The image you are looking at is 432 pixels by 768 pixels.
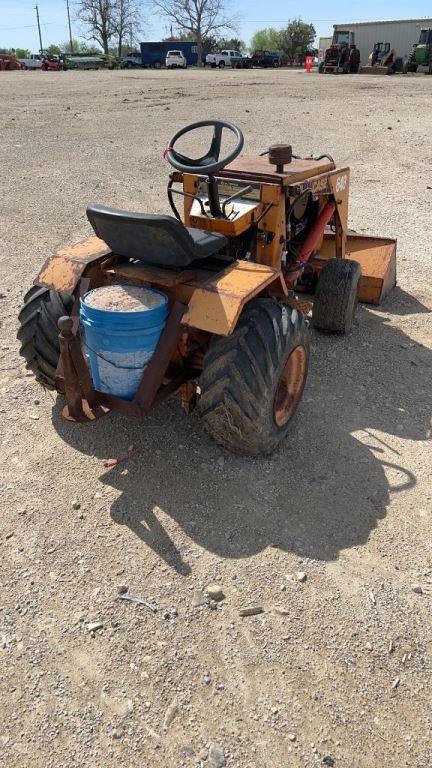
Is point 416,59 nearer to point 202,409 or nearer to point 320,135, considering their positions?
point 320,135

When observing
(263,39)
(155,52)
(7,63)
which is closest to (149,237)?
(7,63)

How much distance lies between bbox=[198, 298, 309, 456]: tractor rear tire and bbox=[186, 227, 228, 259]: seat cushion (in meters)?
0.36


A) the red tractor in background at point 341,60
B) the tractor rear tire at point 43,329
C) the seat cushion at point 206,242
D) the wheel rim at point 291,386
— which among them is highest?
the red tractor in background at point 341,60

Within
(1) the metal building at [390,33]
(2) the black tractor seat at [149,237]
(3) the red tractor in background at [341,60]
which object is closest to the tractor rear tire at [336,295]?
(2) the black tractor seat at [149,237]

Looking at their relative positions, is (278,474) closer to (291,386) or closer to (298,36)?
(291,386)

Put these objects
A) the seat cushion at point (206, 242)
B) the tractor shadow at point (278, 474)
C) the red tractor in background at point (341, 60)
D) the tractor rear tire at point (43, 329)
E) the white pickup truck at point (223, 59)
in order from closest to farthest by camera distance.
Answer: the tractor shadow at point (278, 474) → the seat cushion at point (206, 242) → the tractor rear tire at point (43, 329) → the red tractor in background at point (341, 60) → the white pickup truck at point (223, 59)

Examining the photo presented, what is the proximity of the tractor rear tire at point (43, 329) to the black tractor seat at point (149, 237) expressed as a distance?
0.51 metres

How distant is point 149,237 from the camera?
2.83 metres

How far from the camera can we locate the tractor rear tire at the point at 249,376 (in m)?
2.94

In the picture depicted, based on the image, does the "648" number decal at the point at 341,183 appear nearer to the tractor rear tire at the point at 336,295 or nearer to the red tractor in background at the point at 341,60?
the tractor rear tire at the point at 336,295

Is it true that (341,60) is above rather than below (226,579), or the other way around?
above

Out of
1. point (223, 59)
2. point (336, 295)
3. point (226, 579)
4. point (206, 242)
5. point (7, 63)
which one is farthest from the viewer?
point (223, 59)

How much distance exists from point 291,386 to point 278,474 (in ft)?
1.93

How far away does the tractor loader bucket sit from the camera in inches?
213
